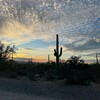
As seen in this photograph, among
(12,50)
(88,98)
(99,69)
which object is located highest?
(12,50)

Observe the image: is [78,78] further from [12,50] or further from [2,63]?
[12,50]

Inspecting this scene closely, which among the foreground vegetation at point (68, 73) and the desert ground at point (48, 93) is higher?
the foreground vegetation at point (68, 73)

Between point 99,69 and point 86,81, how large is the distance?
7.94m

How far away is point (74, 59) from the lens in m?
46.0

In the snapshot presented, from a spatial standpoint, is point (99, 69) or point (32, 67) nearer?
point (99, 69)

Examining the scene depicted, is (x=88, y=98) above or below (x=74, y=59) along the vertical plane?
below

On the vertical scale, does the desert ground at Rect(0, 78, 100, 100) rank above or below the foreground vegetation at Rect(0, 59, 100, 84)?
below

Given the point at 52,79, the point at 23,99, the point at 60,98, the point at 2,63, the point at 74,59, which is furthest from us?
the point at 2,63

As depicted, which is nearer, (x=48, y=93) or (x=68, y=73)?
(x=48, y=93)

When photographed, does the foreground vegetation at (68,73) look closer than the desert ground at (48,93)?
No

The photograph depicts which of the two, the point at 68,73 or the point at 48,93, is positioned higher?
the point at 68,73

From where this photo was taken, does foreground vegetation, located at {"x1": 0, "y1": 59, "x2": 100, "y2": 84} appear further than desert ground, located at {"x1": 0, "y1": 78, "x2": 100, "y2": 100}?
Yes

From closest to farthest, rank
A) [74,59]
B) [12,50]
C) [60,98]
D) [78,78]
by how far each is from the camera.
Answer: [60,98] < [78,78] < [74,59] < [12,50]

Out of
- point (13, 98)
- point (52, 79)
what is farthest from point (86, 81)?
point (13, 98)
